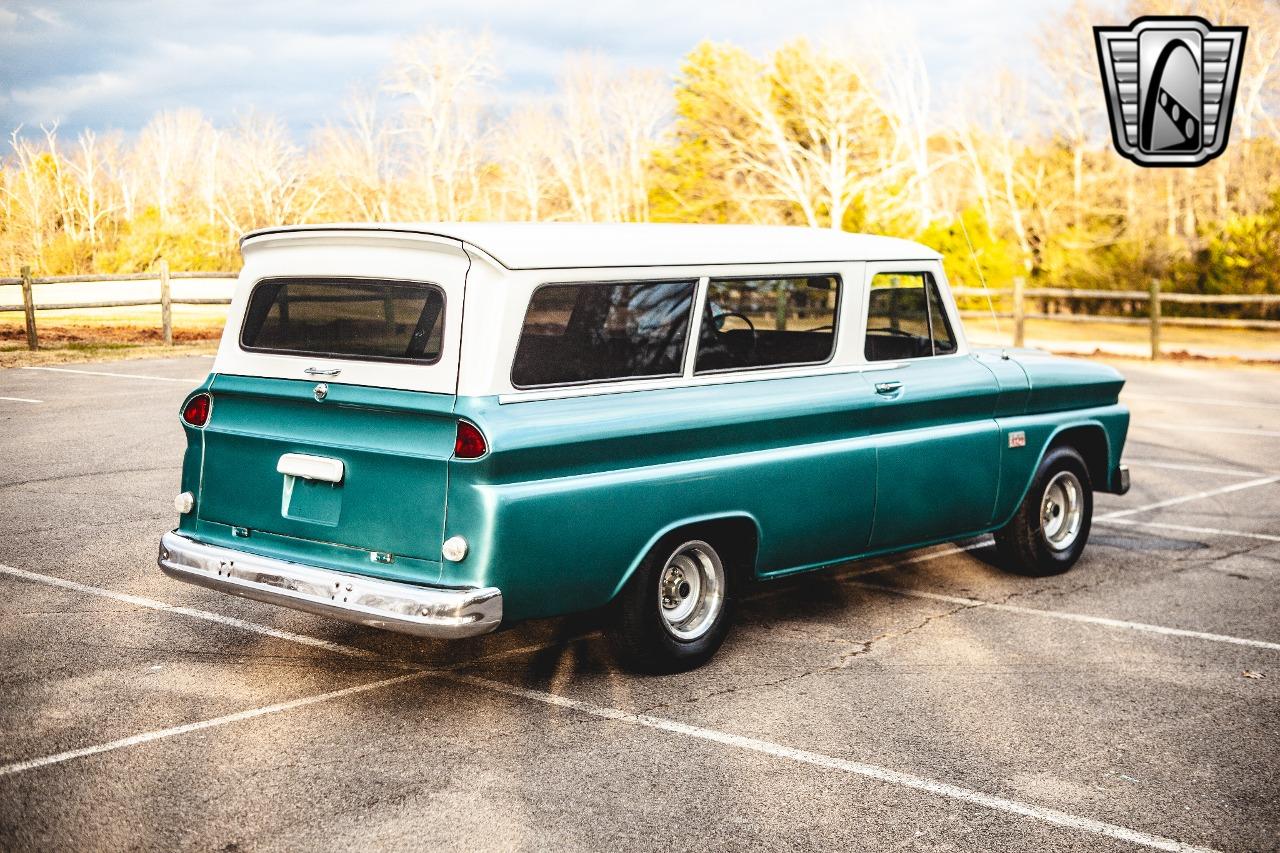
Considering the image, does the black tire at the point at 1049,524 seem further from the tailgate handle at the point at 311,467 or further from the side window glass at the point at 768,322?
the tailgate handle at the point at 311,467

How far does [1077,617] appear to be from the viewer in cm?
679

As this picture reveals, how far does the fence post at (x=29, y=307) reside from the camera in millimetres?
21938

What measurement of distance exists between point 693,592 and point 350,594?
1576 millimetres

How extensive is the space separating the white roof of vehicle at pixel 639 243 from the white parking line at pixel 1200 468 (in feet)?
18.9

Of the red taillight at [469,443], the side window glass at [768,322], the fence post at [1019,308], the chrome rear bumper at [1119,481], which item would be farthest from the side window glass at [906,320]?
the fence post at [1019,308]

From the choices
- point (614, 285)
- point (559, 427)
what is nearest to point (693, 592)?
point (559, 427)

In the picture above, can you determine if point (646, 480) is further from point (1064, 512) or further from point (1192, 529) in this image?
point (1192, 529)

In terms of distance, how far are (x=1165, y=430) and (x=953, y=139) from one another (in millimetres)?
35753

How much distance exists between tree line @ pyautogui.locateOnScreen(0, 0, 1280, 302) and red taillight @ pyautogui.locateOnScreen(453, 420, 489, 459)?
75.6 feet

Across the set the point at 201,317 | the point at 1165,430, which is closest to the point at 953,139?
the point at 201,317

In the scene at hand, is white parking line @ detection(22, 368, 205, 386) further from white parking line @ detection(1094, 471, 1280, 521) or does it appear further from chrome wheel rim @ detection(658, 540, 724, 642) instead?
chrome wheel rim @ detection(658, 540, 724, 642)

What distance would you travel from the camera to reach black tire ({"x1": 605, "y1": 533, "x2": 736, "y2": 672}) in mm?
5473

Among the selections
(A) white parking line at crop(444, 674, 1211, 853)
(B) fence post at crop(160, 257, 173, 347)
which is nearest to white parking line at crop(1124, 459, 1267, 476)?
(A) white parking line at crop(444, 674, 1211, 853)

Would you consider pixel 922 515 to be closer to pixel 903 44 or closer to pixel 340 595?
pixel 340 595
